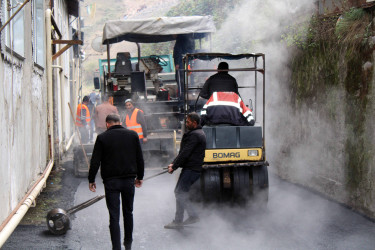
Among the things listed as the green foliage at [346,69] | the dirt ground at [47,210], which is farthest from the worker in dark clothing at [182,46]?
the dirt ground at [47,210]

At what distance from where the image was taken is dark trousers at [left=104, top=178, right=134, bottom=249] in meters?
5.73

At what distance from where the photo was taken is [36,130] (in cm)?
877

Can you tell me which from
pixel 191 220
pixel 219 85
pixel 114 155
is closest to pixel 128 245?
pixel 114 155

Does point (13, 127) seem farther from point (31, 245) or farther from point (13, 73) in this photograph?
point (31, 245)

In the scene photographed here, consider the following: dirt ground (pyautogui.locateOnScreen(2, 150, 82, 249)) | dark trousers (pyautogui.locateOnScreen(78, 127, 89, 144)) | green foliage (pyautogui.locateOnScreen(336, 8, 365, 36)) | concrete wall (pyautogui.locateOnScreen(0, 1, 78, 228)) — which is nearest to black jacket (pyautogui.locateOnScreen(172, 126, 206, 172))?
dirt ground (pyautogui.locateOnScreen(2, 150, 82, 249))

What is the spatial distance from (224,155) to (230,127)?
457 millimetres

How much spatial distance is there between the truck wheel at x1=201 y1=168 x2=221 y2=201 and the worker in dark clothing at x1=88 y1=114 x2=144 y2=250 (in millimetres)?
2060

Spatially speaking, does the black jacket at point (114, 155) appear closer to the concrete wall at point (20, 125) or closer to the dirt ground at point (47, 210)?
the concrete wall at point (20, 125)

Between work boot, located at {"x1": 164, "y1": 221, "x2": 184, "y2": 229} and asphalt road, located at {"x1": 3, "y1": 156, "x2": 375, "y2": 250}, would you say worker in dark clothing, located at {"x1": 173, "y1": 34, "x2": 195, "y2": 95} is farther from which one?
work boot, located at {"x1": 164, "y1": 221, "x2": 184, "y2": 229}

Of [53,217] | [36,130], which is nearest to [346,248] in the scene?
[53,217]

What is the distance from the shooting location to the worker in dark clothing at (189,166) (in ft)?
23.1

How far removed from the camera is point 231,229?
6957 millimetres

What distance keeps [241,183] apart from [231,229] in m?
1.04

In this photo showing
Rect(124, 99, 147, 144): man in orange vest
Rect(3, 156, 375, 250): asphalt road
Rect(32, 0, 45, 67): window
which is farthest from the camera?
Rect(124, 99, 147, 144): man in orange vest
